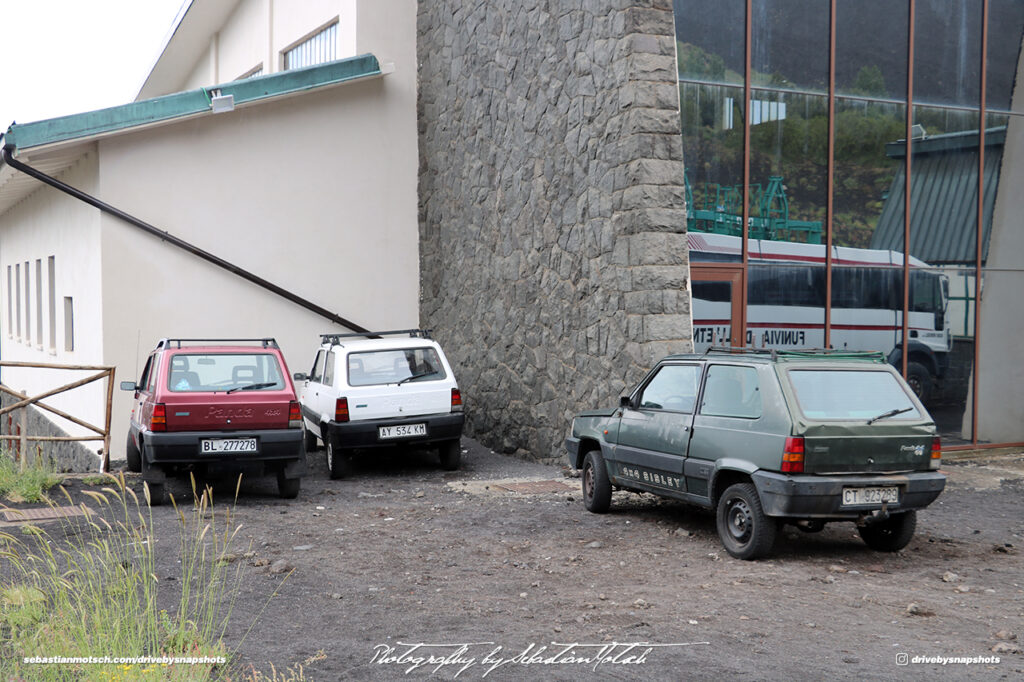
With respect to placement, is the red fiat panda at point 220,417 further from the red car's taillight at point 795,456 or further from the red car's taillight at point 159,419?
the red car's taillight at point 795,456

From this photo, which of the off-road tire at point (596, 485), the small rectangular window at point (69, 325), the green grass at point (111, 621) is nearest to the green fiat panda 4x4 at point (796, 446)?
the off-road tire at point (596, 485)

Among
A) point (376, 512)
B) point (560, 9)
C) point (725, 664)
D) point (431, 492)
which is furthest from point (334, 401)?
point (725, 664)

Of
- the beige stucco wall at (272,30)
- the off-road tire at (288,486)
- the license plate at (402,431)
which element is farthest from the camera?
the beige stucco wall at (272,30)

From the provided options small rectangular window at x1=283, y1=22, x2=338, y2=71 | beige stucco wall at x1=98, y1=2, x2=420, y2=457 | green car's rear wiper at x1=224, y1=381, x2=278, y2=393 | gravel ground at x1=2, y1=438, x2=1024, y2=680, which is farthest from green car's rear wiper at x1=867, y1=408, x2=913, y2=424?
small rectangular window at x1=283, y1=22, x2=338, y2=71

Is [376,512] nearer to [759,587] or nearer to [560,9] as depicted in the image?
[759,587]

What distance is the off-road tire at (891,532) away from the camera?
25.9ft

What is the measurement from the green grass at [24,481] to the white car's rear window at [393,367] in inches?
141

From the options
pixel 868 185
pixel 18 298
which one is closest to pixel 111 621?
pixel 868 185

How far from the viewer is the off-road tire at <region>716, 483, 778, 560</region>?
293 inches

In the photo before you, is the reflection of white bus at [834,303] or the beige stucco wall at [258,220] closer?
the reflection of white bus at [834,303]

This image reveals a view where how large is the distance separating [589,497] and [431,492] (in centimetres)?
237

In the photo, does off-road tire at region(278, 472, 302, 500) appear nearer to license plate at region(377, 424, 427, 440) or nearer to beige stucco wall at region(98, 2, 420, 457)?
license plate at region(377, 424, 427, 440)

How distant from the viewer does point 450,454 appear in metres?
13.3

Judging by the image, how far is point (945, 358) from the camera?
14.5m
